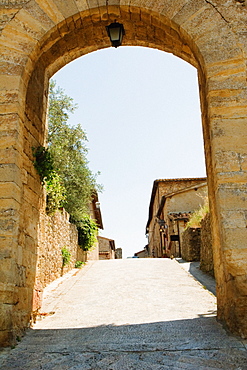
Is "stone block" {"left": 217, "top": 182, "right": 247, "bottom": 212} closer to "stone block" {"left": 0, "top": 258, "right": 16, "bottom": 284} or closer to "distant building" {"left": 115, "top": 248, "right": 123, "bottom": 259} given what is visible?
"stone block" {"left": 0, "top": 258, "right": 16, "bottom": 284}

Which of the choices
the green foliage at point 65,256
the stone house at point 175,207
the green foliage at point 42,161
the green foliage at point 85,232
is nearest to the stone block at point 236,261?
the green foliage at point 42,161

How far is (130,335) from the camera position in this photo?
154 inches

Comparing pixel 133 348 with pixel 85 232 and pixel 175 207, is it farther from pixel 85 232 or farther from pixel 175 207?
pixel 175 207

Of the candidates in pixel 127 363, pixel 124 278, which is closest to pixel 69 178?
pixel 124 278

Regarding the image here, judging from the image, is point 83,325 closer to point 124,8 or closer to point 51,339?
point 51,339

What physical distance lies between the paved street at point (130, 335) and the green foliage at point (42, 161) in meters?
2.05

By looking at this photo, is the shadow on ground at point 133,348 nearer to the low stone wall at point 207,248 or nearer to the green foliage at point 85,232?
the low stone wall at point 207,248

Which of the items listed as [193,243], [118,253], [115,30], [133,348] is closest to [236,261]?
[133,348]

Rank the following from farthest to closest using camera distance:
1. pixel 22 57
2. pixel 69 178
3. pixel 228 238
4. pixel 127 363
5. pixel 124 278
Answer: pixel 69 178
pixel 124 278
pixel 22 57
pixel 228 238
pixel 127 363

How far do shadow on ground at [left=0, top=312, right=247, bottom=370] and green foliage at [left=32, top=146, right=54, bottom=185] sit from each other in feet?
6.83

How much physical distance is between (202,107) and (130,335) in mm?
3140

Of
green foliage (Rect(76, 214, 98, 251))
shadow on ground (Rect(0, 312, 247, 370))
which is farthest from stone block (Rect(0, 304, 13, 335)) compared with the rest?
green foliage (Rect(76, 214, 98, 251))

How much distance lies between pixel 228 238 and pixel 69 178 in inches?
461

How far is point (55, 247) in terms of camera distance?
10195 millimetres
